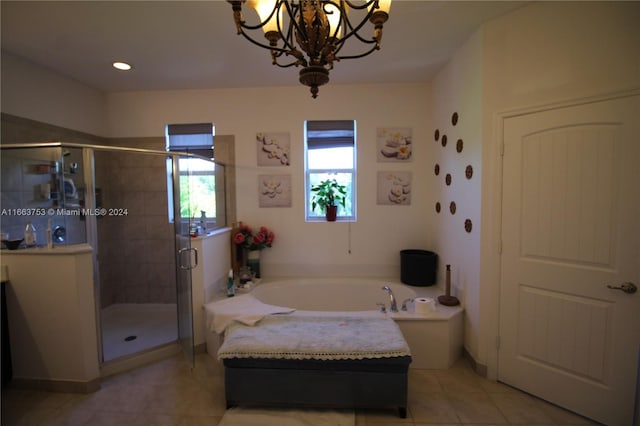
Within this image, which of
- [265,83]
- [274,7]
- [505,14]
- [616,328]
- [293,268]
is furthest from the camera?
[293,268]

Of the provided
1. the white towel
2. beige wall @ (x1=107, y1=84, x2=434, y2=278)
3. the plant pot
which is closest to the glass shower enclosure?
the white towel

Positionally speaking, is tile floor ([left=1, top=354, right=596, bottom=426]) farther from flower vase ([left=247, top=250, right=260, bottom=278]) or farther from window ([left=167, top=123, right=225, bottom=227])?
window ([left=167, top=123, right=225, bottom=227])

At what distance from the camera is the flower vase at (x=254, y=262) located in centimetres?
324

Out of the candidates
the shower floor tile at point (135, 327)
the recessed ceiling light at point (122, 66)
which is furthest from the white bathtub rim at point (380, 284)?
the recessed ceiling light at point (122, 66)

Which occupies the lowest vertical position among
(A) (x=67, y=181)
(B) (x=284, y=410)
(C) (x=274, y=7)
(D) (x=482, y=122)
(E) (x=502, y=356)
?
(B) (x=284, y=410)

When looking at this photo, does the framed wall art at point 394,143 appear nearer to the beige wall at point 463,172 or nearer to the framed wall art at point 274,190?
the beige wall at point 463,172

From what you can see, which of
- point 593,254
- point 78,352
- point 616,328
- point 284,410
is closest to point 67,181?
point 78,352

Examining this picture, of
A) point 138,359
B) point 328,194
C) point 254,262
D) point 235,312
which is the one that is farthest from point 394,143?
point 138,359

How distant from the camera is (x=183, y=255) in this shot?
8.43 feet

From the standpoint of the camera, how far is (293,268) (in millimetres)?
3373

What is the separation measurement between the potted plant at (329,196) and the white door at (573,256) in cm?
168

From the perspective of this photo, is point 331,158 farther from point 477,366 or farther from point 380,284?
point 477,366

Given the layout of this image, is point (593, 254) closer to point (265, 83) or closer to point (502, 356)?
point (502, 356)

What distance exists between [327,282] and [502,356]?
1692 mm
